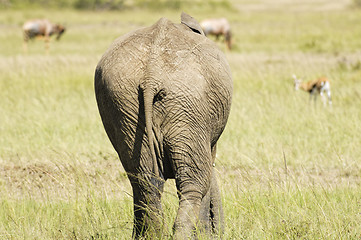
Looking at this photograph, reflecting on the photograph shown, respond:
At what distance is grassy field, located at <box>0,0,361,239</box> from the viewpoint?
4.09 metres

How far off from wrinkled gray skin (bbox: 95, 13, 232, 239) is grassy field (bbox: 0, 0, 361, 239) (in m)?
0.32

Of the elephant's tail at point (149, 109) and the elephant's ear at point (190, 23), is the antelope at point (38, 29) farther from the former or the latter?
the elephant's tail at point (149, 109)

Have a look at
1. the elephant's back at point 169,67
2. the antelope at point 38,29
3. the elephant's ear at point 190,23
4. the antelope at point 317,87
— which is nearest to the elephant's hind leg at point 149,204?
the elephant's back at point 169,67

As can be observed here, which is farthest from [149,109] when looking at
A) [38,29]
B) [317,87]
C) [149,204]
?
[38,29]

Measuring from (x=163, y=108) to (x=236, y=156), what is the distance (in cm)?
357

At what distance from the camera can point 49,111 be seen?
9062 millimetres

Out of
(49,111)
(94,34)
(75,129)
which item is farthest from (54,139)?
(94,34)

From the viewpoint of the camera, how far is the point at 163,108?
311cm

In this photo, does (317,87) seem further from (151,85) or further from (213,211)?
(151,85)

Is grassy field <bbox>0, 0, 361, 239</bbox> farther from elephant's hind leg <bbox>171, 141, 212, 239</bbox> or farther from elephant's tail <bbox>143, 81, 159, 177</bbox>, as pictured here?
elephant's tail <bbox>143, 81, 159, 177</bbox>

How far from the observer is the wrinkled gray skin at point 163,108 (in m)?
3.10

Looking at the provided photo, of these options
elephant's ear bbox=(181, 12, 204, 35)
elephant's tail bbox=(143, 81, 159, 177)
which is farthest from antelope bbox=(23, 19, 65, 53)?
elephant's tail bbox=(143, 81, 159, 177)

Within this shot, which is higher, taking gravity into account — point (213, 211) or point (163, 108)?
point (163, 108)

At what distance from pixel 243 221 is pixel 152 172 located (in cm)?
117
